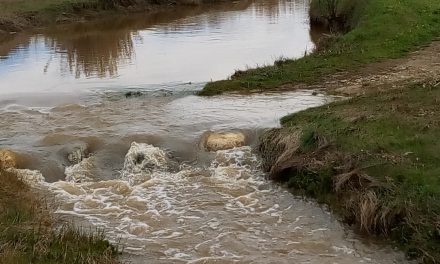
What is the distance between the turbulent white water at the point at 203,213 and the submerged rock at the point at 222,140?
0.94ft

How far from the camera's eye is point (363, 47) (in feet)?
75.7

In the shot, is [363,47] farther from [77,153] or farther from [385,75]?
[77,153]

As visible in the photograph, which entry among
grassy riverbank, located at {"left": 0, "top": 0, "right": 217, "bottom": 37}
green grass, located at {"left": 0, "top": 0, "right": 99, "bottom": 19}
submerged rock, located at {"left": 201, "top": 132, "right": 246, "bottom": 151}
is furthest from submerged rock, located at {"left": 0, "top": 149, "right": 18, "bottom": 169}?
green grass, located at {"left": 0, "top": 0, "right": 99, "bottom": 19}

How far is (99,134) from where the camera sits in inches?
655

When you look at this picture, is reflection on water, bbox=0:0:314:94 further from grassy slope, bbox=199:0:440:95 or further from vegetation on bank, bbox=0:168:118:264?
vegetation on bank, bbox=0:168:118:264

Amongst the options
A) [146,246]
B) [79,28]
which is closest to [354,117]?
[146,246]

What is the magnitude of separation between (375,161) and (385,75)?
8.81 metres

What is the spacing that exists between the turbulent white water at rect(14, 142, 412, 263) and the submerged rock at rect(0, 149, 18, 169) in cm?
50

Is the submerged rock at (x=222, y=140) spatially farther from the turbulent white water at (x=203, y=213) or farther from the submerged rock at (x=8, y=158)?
the submerged rock at (x=8, y=158)

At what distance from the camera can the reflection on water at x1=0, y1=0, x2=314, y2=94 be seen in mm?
24562

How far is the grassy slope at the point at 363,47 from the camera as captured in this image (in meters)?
21.0

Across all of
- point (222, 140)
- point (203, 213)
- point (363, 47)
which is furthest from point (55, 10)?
point (203, 213)

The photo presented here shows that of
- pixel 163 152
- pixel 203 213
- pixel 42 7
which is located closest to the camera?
pixel 203 213

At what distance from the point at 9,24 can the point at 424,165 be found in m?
33.8
